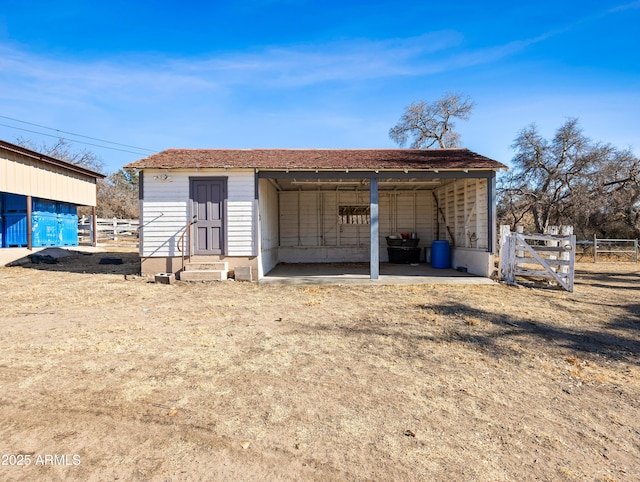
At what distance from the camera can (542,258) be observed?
912 centimetres

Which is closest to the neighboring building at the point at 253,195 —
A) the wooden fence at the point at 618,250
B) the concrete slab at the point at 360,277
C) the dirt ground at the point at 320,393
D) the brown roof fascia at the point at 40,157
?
the concrete slab at the point at 360,277

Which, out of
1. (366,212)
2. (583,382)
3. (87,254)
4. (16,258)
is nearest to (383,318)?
(583,382)

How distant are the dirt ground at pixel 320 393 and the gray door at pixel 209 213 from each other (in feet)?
12.2

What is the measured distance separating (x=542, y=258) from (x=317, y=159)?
6.46 m

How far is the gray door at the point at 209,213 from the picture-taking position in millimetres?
10398

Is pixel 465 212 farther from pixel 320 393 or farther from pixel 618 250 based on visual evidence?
pixel 320 393

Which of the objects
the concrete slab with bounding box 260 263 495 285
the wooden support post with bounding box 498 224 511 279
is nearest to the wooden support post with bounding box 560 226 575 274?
the wooden support post with bounding box 498 224 511 279

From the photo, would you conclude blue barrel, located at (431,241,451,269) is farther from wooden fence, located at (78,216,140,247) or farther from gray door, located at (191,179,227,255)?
wooden fence, located at (78,216,140,247)

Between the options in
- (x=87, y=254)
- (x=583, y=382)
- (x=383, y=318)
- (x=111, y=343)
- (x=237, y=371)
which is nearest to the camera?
(x=583, y=382)

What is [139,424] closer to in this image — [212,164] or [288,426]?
[288,426]

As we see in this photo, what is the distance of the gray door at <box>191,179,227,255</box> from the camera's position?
34.1ft

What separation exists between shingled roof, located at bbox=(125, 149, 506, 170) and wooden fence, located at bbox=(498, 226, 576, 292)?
6.91 ft

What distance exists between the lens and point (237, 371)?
12.8 feet

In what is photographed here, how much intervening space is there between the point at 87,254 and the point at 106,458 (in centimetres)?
1757
